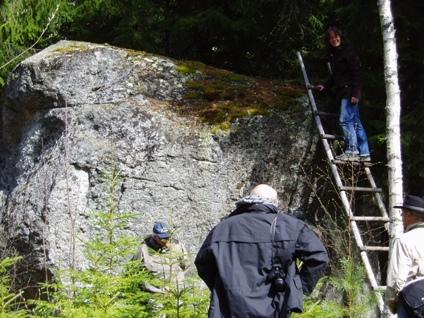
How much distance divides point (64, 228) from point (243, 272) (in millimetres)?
4006

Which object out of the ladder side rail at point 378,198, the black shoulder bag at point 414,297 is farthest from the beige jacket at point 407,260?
the ladder side rail at point 378,198

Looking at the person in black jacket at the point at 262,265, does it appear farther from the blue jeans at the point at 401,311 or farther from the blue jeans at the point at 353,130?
the blue jeans at the point at 353,130

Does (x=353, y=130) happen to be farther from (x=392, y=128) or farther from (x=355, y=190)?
(x=392, y=128)

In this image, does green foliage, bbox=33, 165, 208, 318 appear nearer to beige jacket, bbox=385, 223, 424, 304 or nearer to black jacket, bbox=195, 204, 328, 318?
black jacket, bbox=195, 204, 328, 318

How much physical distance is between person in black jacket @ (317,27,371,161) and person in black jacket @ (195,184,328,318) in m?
3.72

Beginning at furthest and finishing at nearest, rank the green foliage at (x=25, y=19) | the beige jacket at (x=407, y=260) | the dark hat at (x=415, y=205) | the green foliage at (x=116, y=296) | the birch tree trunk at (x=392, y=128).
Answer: the green foliage at (x=25, y=19) < the birch tree trunk at (x=392, y=128) < the green foliage at (x=116, y=296) < the dark hat at (x=415, y=205) < the beige jacket at (x=407, y=260)

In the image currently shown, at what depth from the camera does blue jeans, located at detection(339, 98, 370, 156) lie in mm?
8297

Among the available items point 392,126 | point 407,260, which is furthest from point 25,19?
point 407,260

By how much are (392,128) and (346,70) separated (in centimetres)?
170

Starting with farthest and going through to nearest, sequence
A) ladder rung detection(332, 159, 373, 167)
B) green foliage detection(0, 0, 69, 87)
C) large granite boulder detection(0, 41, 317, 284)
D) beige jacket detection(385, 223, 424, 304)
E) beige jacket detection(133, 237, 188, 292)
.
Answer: green foliage detection(0, 0, 69, 87), large granite boulder detection(0, 41, 317, 284), ladder rung detection(332, 159, 373, 167), beige jacket detection(133, 237, 188, 292), beige jacket detection(385, 223, 424, 304)

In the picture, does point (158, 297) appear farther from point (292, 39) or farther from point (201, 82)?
point (292, 39)

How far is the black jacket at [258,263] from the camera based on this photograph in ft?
15.2

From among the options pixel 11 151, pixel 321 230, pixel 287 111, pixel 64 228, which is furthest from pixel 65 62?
pixel 321 230

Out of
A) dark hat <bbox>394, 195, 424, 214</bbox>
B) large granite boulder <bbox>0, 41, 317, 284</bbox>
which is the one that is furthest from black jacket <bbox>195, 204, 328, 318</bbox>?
large granite boulder <bbox>0, 41, 317, 284</bbox>
